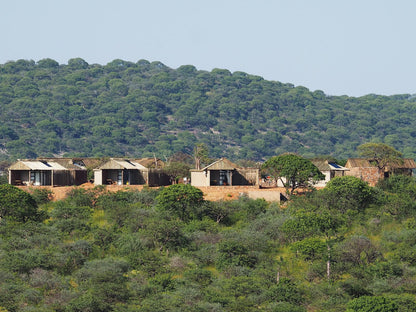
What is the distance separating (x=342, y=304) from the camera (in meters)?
41.0

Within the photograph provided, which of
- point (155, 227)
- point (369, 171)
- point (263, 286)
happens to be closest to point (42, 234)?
point (155, 227)

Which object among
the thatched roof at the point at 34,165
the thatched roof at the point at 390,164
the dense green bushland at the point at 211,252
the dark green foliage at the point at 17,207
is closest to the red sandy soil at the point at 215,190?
the dense green bushland at the point at 211,252

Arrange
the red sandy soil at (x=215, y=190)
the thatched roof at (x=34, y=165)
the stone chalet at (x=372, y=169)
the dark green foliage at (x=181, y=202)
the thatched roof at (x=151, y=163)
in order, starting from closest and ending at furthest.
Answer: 1. the dark green foliage at (x=181, y=202)
2. the red sandy soil at (x=215, y=190)
3. the thatched roof at (x=34, y=165)
4. the stone chalet at (x=372, y=169)
5. the thatched roof at (x=151, y=163)

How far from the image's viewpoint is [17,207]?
54562 millimetres

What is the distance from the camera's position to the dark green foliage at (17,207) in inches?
2144

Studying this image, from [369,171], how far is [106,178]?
21041 millimetres

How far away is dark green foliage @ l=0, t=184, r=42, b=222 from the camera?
179 feet

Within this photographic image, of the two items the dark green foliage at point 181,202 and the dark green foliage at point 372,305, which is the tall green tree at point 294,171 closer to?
the dark green foliage at point 181,202

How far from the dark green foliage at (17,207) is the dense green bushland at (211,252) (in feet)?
0.43

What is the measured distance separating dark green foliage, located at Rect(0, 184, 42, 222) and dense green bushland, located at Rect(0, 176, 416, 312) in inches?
5.2

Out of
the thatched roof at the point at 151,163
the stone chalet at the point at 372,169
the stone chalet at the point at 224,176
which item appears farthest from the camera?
the thatched roof at the point at 151,163

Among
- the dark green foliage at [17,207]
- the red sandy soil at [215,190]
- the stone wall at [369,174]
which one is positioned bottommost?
the dark green foliage at [17,207]

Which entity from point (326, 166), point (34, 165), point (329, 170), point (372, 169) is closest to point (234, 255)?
point (372, 169)

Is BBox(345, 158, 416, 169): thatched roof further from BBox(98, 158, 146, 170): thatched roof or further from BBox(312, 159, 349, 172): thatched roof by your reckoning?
BBox(98, 158, 146, 170): thatched roof
